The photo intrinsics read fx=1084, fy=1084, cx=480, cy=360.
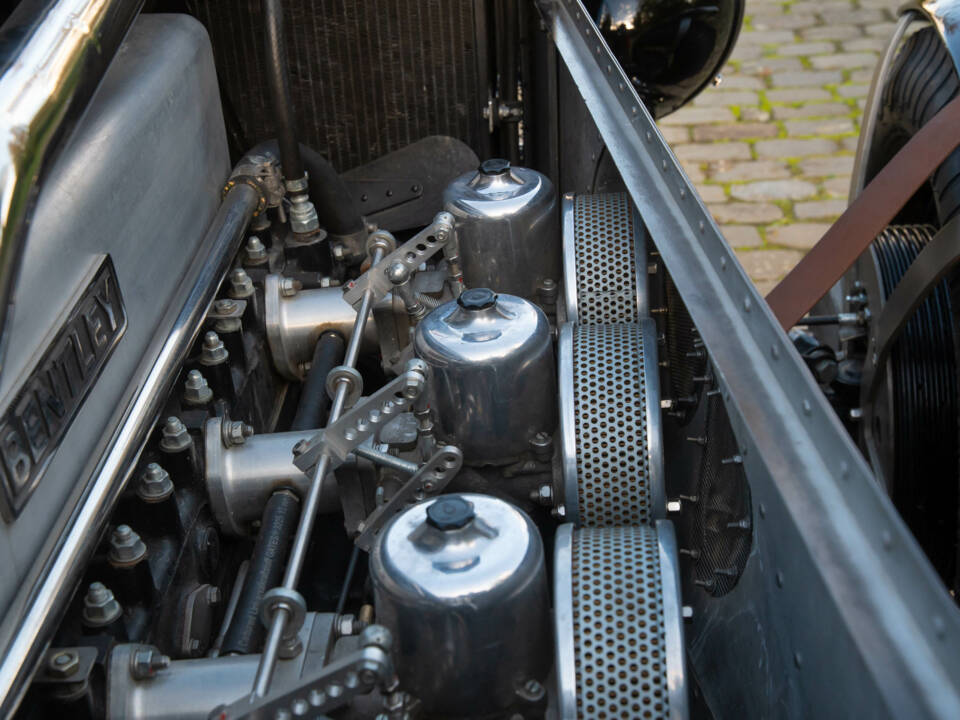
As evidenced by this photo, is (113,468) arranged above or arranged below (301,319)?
above

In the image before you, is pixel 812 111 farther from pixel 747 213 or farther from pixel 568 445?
pixel 568 445

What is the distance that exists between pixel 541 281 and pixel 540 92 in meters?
0.59

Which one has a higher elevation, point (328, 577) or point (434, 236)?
point (434, 236)

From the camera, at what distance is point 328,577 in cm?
160

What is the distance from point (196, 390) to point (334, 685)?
660 millimetres

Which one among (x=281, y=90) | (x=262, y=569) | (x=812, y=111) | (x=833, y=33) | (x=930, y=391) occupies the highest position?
(x=281, y=90)

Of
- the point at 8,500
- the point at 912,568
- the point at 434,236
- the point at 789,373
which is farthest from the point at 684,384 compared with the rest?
the point at 8,500

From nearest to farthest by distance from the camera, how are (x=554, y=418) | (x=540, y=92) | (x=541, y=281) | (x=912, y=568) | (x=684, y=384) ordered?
1. (x=912, y=568)
2. (x=554, y=418)
3. (x=684, y=384)
4. (x=541, y=281)
5. (x=540, y=92)

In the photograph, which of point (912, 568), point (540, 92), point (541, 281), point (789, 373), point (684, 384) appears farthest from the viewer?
point (540, 92)

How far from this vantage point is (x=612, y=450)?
1.31 metres

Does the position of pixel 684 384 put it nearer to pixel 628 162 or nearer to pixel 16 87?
pixel 628 162

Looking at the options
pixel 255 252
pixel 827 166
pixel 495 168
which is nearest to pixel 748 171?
pixel 827 166

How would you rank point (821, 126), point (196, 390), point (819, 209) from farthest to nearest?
1. point (821, 126)
2. point (819, 209)
3. point (196, 390)

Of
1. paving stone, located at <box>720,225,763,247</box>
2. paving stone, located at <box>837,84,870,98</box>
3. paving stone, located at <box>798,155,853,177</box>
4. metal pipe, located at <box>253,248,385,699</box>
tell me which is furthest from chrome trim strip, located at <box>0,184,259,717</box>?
paving stone, located at <box>837,84,870,98</box>
